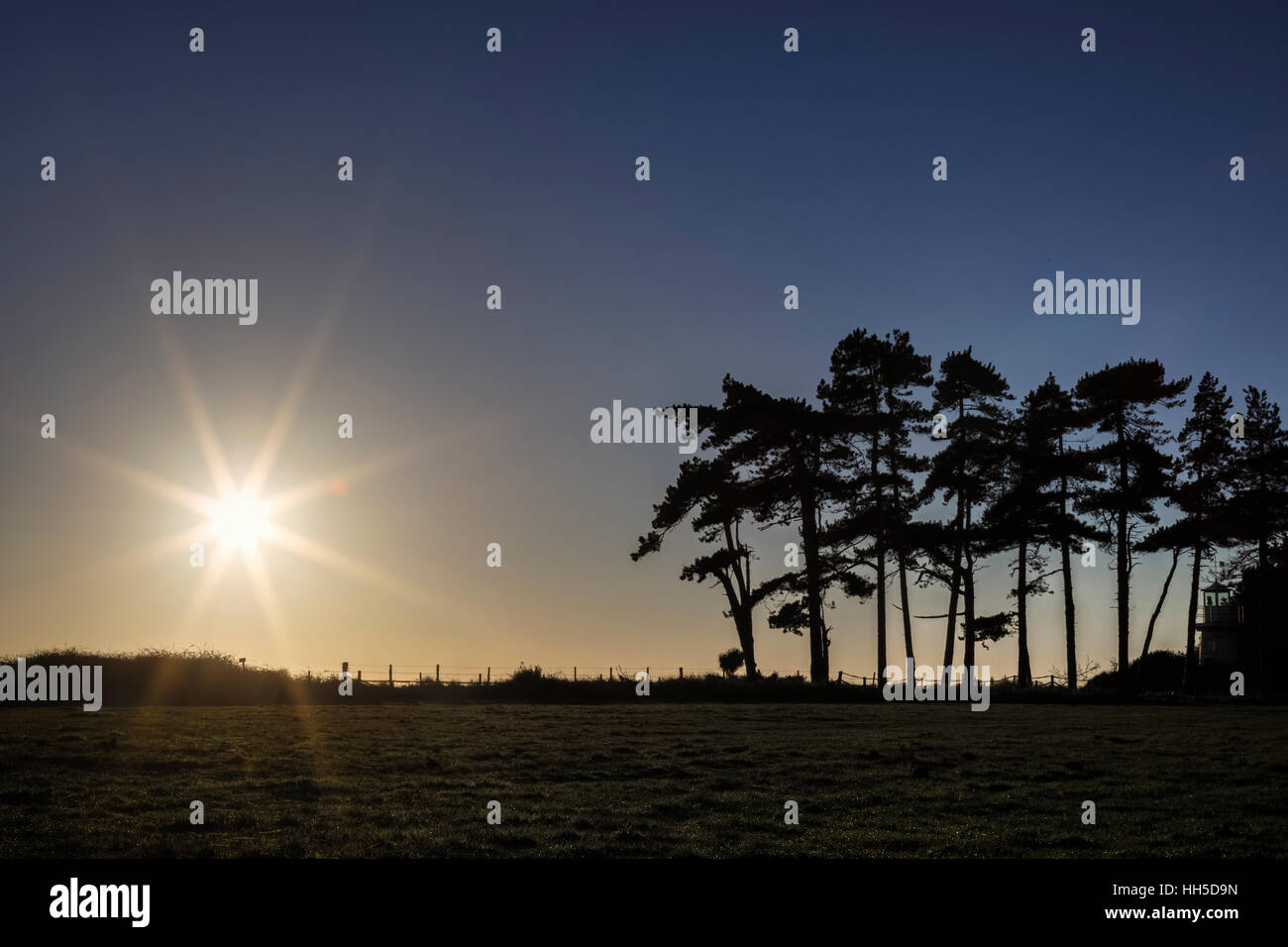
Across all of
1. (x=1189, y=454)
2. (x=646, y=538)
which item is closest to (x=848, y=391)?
(x=646, y=538)

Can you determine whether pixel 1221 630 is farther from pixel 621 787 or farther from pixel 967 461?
pixel 621 787

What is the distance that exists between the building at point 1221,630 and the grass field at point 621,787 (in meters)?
53.0

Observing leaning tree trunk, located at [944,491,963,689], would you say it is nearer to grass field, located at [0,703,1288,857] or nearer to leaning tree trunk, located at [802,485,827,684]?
leaning tree trunk, located at [802,485,827,684]

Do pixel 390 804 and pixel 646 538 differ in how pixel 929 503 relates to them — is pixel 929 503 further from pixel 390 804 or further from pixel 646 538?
pixel 390 804

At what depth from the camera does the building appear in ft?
273

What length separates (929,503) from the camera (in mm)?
64375

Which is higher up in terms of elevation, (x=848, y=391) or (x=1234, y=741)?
(x=848, y=391)

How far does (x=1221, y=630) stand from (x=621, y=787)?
77866 millimetres

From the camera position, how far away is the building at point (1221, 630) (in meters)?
83.2
